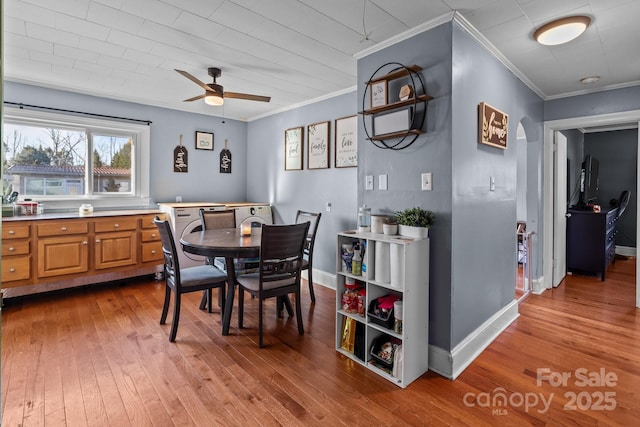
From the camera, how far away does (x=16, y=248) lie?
134 inches

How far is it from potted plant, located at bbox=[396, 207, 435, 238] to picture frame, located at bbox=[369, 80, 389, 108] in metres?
0.84

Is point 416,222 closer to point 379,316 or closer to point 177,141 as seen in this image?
point 379,316

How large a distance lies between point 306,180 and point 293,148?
51 cm

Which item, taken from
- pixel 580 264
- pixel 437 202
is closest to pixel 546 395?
pixel 437 202

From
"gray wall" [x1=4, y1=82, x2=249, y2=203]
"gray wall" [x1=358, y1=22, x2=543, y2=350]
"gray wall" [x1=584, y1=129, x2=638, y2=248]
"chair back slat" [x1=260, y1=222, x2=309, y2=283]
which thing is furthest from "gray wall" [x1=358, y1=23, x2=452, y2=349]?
"gray wall" [x1=584, y1=129, x2=638, y2=248]

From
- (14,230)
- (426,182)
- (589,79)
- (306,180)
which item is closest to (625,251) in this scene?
(589,79)

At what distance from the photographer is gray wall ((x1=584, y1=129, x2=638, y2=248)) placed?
5973 mm

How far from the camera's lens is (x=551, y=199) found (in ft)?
13.1

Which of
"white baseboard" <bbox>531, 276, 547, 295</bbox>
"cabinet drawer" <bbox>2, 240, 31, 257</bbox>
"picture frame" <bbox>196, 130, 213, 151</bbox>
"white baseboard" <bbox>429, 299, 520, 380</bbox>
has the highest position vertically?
"picture frame" <bbox>196, 130, 213, 151</bbox>

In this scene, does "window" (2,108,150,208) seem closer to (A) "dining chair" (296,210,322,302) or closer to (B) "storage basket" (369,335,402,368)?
(A) "dining chair" (296,210,322,302)

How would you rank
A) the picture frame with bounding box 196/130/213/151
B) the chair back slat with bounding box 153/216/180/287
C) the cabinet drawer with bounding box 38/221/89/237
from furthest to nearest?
the picture frame with bounding box 196/130/213/151 → the cabinet drawer with bounding box 38/221/89/237 → the chair back slat with bounding box 153/216/180/287

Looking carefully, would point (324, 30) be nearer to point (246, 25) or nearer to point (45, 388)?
point (246, 25)

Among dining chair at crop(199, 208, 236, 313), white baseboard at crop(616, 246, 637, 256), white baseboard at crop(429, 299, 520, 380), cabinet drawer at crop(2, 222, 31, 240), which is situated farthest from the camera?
white baseboard at crop(616, 246, 637, 256)

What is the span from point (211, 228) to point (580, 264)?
4923mm
